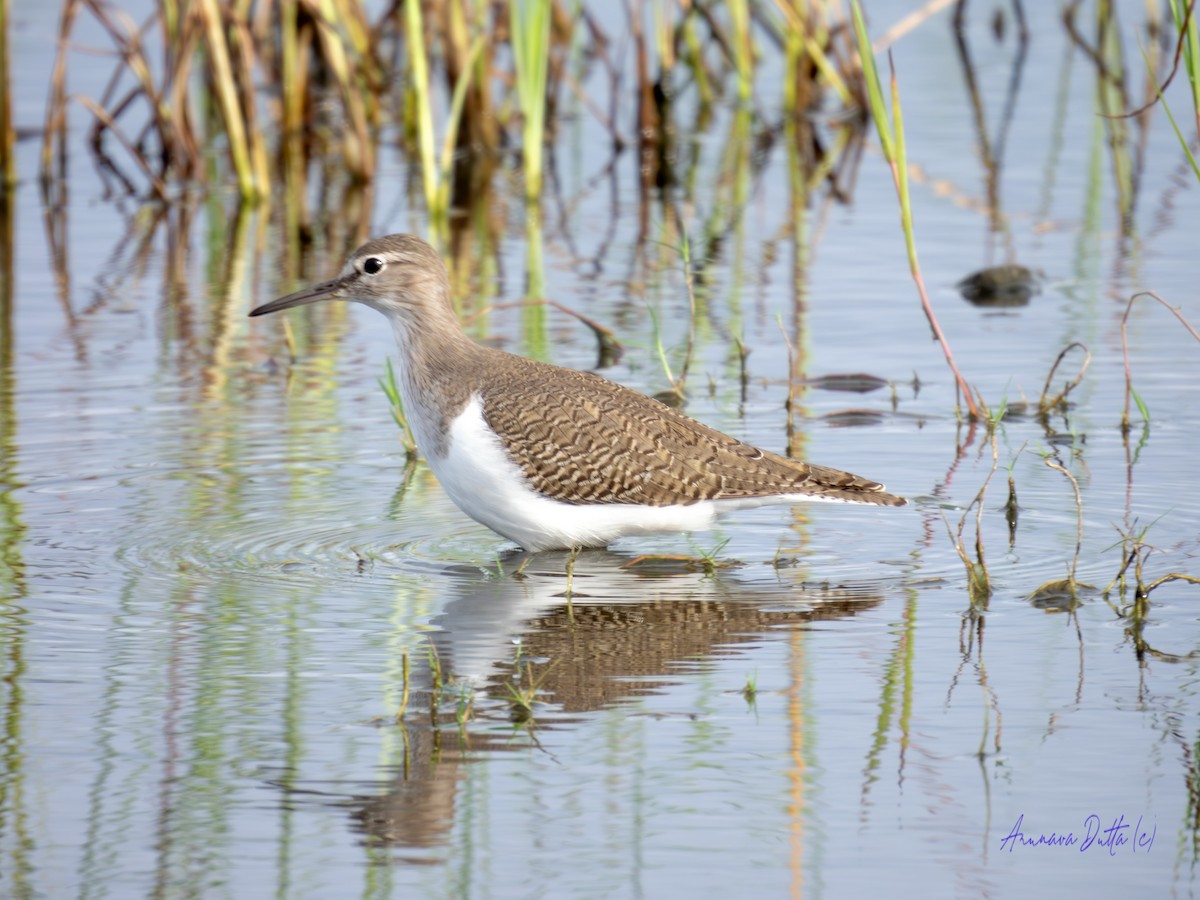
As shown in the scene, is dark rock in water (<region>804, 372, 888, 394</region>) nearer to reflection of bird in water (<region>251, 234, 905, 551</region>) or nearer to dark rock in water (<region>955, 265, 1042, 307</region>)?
dark rock in water (<region>955, 265, 1042, 307</region>)

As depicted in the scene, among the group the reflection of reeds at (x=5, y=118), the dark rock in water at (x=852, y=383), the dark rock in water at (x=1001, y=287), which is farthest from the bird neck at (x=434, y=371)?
the reflection of reeds at (x=5, y=118)

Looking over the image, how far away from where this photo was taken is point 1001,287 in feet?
40.9

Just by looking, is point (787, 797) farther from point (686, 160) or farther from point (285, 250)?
point (686, 160)

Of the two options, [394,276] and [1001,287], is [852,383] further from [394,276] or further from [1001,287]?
[394,276]

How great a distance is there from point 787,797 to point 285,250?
9565 millimetres

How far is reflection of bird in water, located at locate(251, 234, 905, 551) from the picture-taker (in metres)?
8.09

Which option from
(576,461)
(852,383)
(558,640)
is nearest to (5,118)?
(852,383)

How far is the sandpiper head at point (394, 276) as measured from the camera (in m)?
8.91

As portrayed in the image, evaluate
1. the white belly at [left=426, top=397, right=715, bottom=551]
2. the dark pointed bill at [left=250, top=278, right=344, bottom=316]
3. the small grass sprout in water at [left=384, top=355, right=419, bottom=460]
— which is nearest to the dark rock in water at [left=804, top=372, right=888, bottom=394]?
the small grass sprout in water at [left=384, top=355, right=419, bottom=460]

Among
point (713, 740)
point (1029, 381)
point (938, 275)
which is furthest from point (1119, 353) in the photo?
point (713, 740)

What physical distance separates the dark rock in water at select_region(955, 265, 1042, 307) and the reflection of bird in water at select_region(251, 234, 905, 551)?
4427 millimetres

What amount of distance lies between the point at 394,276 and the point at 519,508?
150 centimetres

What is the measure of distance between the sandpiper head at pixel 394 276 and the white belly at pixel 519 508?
868mm

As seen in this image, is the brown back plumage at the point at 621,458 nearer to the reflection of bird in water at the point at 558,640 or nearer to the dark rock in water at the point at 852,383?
the reflection of bird in water at the point at 558,640
